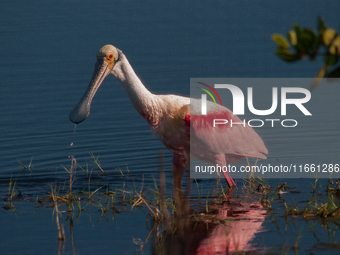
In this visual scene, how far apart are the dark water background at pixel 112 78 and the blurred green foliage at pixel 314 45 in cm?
274

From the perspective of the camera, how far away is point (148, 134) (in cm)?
972

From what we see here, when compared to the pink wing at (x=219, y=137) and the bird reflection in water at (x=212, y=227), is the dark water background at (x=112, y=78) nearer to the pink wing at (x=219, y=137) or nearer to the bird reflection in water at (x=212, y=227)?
the bird reflection in water at (x=212, y=227)

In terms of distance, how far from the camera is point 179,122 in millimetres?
6387

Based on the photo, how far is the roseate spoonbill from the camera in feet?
20.9

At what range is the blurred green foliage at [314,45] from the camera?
2377 mm

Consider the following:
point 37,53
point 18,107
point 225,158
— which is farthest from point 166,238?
point 37,53

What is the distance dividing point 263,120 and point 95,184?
3.84m

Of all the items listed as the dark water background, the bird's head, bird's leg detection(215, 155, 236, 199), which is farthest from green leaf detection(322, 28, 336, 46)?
the bird's head

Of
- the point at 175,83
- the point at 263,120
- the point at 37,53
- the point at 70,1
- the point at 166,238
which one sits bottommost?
the point at 166,238

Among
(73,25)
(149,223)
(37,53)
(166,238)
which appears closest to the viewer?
(166,238)

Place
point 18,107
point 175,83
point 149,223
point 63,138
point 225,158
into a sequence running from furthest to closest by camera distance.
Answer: point 175,83
point 18,107
point 63,138
point 225,158
point 149,223

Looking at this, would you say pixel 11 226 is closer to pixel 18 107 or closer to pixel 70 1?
pixel 18 107

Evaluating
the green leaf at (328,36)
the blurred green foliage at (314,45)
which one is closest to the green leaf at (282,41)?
the blurred green foliage at (314,45)

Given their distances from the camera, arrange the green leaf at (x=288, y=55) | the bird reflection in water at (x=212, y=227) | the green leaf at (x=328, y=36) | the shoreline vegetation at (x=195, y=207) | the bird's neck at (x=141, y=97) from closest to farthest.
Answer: the green leaf at (x=328, y=36) < the green leaf at (x=288, y=55) < the bird reflection in water at (x=212, y=227) < the shoreline vegetation at (x=195, y=207) < the bird's neck at (x=141, y=97)
